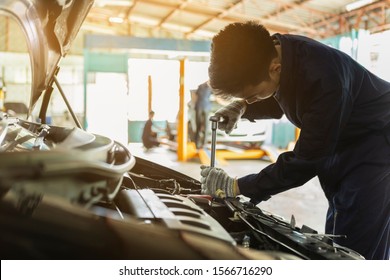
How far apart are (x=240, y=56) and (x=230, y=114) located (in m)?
0.34

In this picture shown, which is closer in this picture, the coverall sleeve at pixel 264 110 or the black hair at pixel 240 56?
the black hair at pixel 240 56

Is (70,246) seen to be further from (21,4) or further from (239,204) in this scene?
(21,4)

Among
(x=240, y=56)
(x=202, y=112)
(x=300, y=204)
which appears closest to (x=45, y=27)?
(x=240, y=56)

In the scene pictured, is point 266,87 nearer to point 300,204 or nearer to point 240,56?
point 240,56

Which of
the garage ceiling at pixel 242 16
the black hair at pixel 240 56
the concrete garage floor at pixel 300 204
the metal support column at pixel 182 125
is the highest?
the garage ceiling at pixel 242 16

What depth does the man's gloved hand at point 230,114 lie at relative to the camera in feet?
3.96

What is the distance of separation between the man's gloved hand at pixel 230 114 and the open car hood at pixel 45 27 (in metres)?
0.52

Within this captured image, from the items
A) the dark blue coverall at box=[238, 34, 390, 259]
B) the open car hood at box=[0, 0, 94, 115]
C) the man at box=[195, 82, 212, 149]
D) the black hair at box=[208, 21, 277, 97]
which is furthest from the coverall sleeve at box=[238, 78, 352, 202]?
the man at box=[195, 82, 212, 149]

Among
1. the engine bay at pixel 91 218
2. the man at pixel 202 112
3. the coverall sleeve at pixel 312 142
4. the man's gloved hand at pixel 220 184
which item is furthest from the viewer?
Result: the man at pixel 202 112

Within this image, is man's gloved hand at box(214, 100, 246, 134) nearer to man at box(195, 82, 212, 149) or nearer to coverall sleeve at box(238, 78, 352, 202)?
coverall sleeve at box(238, 78, 352, 202)

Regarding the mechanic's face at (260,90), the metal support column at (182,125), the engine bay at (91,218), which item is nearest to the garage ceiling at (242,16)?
the metal support column at (182,125)

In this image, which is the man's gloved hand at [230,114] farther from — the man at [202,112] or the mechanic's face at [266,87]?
the man at [202,112]

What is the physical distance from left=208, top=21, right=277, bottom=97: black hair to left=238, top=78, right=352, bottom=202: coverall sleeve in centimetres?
14
